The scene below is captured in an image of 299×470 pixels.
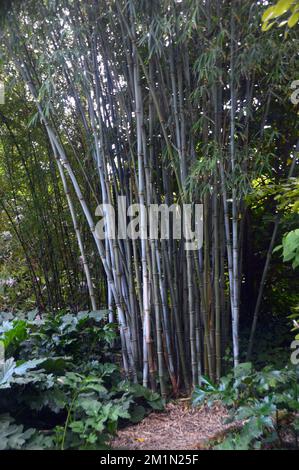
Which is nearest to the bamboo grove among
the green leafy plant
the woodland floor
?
the woodland floor

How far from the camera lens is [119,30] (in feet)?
7.62

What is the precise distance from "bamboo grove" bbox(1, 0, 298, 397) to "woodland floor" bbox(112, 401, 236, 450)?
0.49ft

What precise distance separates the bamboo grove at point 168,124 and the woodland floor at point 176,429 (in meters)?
0.15

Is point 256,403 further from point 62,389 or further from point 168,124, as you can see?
point 168,124

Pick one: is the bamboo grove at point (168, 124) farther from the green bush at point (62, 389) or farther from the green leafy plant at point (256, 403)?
the green leafy plant at point (256, 403)

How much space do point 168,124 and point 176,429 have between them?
4.77 feet

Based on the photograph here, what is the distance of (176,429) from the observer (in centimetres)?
206

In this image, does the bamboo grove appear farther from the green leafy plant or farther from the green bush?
the green leafy plant

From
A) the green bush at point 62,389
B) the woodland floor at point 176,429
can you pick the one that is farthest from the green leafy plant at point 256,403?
the green bush at point 62,389

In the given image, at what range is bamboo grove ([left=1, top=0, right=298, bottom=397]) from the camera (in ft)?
6.88

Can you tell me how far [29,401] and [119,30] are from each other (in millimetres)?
1811

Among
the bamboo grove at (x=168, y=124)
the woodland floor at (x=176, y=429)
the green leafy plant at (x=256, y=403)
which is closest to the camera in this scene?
the green leafy plant at (x=256, y=403)

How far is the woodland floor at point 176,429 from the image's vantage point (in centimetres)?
185

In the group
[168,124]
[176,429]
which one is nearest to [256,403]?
[176,429]
